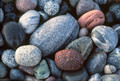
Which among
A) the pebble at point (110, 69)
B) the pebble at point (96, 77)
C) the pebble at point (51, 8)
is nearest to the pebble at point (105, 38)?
the pebble at point (110, 69)

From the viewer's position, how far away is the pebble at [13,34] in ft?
5.40

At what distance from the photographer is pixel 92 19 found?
72.1 inches

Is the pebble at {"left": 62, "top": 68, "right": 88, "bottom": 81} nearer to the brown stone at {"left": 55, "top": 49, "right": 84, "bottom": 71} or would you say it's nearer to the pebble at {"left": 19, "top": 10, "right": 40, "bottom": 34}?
the brown stone at {"left": 55, "top": 49, "right": 84, "bottom": 71}

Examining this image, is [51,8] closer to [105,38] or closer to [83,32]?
[83,32]

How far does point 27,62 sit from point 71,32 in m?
0.51

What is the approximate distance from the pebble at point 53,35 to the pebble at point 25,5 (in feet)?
0.78

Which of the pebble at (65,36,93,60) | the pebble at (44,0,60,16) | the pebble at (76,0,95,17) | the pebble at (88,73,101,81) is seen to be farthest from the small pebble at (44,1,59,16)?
the pebble at (88,73,101,81)

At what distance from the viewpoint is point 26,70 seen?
162 cm

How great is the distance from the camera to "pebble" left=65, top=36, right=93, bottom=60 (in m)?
1.67

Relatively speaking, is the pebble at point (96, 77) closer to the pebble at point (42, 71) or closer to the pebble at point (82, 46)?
the pebble at point (82, 46)

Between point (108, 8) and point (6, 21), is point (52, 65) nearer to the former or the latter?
point (6, 21)

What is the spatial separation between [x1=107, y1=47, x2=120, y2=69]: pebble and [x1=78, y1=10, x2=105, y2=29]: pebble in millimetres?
327

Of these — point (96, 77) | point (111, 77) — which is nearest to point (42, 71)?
point (96, 77)

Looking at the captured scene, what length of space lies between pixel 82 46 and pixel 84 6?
45 cm
